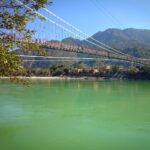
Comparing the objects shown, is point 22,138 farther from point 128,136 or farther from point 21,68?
point 21,68

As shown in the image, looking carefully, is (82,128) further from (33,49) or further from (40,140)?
(33,49)

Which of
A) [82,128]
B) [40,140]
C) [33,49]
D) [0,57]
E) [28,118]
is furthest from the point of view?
[28,118]

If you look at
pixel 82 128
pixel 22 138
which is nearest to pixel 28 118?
pixel 82 128

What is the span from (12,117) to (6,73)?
998 cm

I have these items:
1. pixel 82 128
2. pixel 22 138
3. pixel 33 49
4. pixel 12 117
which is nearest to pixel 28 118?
pixel 12 117

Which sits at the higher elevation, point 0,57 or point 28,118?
point 0,57

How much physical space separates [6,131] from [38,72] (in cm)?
8401

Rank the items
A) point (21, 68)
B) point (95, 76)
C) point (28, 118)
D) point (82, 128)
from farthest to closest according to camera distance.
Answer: point (95, 76), point (28, 118), point (82, 128), point (21, 68)

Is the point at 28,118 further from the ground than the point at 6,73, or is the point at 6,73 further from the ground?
the point at 6,73

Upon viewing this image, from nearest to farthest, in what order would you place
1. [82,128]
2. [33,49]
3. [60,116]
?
1. [33,49]
2. [82,128]
3. [60,116]

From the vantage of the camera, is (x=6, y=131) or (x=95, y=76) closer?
(x=6, y=131)

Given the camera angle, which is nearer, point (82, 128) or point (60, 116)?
point (82, 128)

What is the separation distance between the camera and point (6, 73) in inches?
249

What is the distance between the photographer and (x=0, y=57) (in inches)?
227
